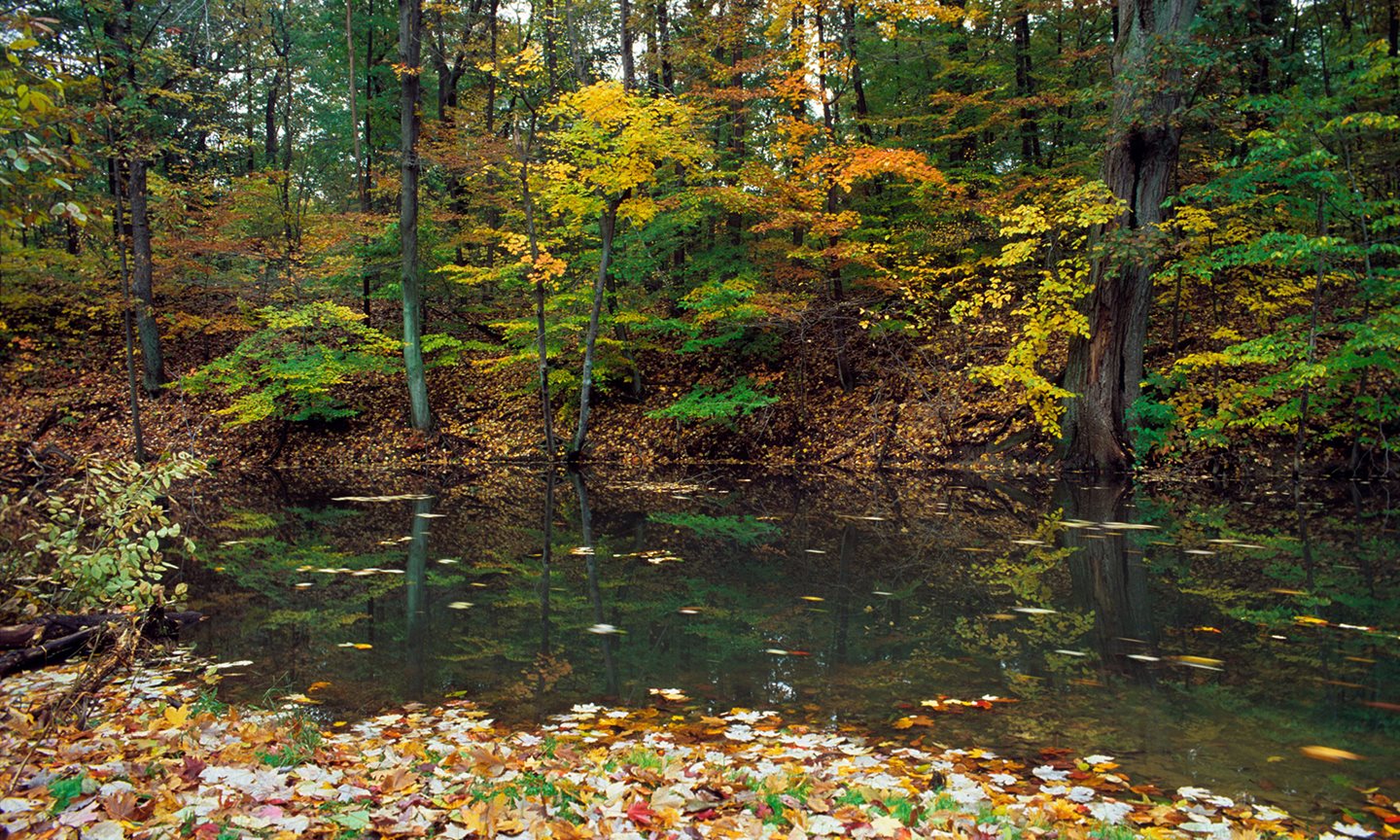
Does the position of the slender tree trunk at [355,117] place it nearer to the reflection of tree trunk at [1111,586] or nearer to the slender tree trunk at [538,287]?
the slender tree trunk at [538,287]

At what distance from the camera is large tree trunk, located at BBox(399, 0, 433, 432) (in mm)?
15852

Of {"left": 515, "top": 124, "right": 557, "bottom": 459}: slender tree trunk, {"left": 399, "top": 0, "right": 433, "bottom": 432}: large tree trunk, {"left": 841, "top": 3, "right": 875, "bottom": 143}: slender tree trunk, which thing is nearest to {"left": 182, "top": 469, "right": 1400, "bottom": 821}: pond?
{"left": 515, "top": 124, "right": 557, "bottom": 459}: slender tree trunk

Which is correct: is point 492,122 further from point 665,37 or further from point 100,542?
point 100,542

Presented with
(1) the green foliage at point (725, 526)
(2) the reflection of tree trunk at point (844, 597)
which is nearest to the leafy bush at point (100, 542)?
(2) the reflection of tree trunk at point (844, 597)

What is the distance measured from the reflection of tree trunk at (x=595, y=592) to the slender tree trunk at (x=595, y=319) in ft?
11.3

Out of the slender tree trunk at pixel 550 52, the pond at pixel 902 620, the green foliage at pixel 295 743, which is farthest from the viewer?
the slender tree trunk at pixel 550 52

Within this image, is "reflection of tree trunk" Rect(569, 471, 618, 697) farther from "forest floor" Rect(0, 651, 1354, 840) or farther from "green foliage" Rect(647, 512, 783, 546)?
"green foliage" Rect(647, 512, 783, 546)

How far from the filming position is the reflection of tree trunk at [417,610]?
432 centimetres

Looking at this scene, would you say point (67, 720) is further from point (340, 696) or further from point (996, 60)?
point (996, 60)

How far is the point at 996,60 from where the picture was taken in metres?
17.5

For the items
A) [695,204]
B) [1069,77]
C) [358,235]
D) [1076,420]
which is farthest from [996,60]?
[358,235]

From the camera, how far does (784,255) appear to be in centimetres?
1548

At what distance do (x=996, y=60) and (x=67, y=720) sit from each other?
19325 mm

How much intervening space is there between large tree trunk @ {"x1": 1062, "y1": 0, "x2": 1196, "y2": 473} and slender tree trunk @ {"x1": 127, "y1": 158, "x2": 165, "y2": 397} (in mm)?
17554
